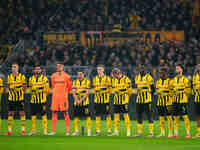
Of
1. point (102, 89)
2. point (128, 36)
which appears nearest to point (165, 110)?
point (102, 89)

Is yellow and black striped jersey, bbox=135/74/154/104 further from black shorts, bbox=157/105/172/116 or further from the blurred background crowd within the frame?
the blurred background crowd

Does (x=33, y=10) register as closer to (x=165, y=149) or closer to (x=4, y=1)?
(x=4, y=1)

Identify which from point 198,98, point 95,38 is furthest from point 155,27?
point 198,98

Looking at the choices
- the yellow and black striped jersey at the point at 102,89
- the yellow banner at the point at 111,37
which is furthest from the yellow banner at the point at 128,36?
the yellow and black striped jersey at the point at 102,89

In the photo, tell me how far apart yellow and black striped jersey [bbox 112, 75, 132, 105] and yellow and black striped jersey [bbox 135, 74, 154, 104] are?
37 cm

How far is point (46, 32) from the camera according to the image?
28.7 metres

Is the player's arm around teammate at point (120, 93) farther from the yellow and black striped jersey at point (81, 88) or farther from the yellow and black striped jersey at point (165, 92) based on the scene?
the yellow and black striped jersey at point (165, 92)

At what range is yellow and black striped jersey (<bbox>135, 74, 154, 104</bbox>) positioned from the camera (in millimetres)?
16484

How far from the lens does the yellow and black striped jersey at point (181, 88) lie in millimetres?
16047

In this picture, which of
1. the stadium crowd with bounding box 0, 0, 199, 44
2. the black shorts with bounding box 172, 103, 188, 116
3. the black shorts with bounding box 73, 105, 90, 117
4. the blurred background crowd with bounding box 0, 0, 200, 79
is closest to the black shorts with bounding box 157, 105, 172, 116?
the black shorts with bounding box 172, 103, 188, 116

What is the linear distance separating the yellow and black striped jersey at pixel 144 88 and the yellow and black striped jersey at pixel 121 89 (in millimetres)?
369

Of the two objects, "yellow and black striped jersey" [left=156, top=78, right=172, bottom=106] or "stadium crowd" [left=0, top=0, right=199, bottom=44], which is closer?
"yellow and black striped jersey" [left=156, top=78, right=172, bottom=106]

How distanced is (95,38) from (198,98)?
41.1ft

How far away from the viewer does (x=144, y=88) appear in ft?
54.2
